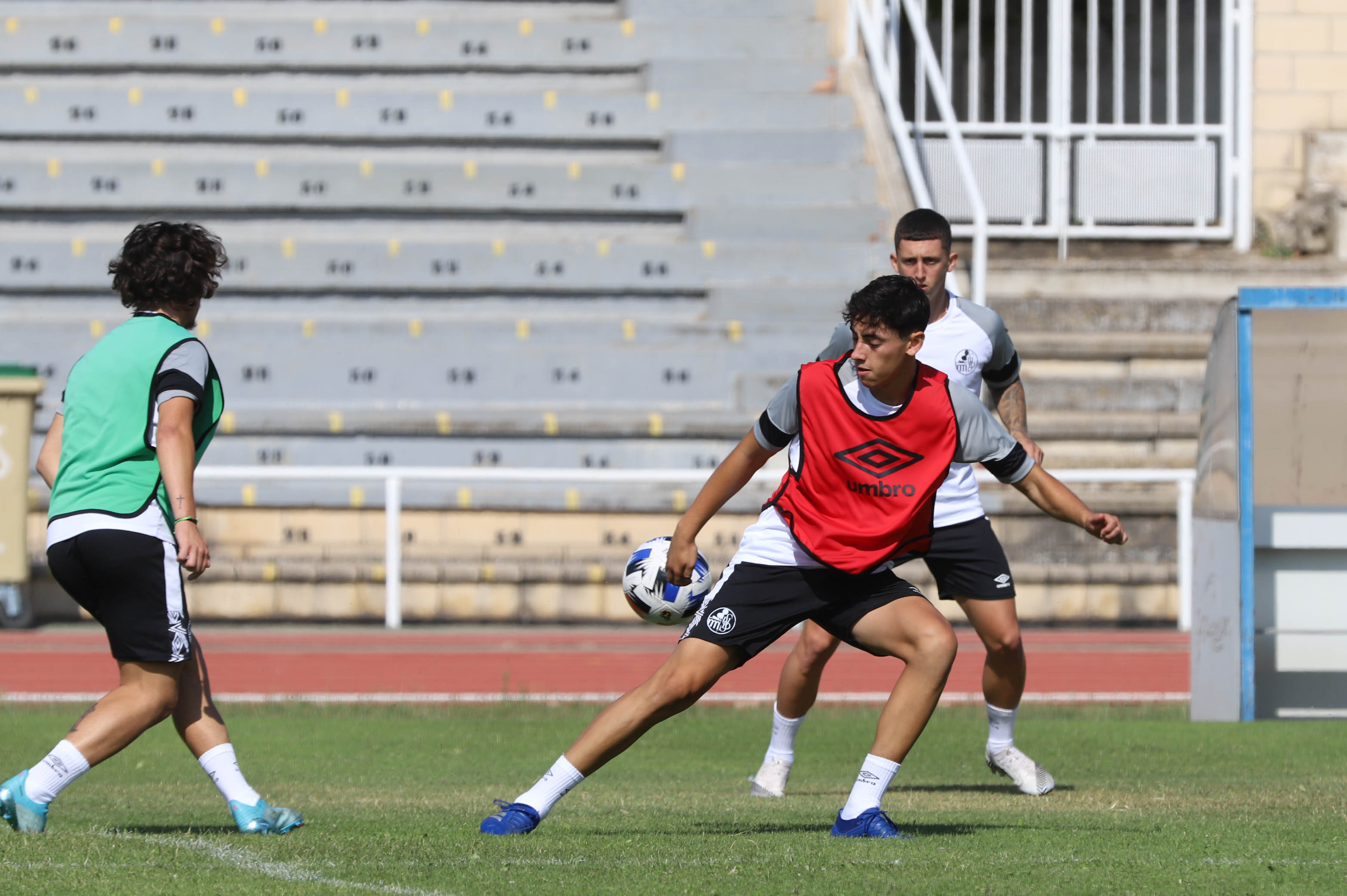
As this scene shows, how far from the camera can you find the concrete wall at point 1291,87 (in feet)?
63.2

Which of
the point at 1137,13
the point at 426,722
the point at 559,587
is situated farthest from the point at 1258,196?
the point at 426,722

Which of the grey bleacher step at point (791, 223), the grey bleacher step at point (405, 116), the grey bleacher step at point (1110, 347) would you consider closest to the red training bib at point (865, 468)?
the grey bleacher step at point (1110, 347)

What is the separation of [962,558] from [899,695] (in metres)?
1.40

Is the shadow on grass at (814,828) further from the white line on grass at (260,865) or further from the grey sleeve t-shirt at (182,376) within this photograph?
the grey sleeve t-shirt at (182,376)

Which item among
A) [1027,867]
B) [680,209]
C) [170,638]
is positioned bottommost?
Answer: [1027,867]

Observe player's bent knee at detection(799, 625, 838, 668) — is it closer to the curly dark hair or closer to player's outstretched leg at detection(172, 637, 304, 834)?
player's outstretched leg at detection(172, 637, 304, 834)

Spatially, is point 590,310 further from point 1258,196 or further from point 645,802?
point 645,802

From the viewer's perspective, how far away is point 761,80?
18344 mm

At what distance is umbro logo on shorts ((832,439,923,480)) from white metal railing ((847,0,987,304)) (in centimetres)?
1001

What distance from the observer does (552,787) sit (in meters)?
5.05

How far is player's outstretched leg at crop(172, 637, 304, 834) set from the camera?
5207mm

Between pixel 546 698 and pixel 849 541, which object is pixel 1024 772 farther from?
pixel 546 698

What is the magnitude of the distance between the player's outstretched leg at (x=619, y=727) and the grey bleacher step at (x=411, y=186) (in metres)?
12.2

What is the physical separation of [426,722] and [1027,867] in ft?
16.6
